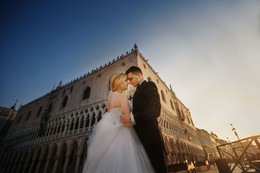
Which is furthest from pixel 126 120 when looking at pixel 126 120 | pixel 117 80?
pixel 117 80

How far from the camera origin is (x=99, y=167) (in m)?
1.87

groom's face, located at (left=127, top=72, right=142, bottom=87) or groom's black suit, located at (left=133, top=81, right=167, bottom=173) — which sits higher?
groom's face, located at (left=127, top=72, right=142, bottom=87)

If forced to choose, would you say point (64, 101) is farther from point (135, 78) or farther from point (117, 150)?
point (117, 150)

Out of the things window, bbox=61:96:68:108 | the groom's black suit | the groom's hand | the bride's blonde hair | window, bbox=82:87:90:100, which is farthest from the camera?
window, bbox=61:96:68:108

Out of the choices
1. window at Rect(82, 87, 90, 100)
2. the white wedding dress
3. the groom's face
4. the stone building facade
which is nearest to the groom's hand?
the white wedding dress

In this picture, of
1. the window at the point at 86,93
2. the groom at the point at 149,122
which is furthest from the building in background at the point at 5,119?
the groom at the point at 149,122

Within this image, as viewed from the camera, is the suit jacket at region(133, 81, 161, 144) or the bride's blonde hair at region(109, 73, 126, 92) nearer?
the suit jacket at region(133, 81, 161, 144)

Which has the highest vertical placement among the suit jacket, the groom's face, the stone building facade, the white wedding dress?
the stone building facade

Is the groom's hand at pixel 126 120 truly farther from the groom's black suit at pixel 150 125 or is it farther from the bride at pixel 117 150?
the groom's black suit at pixel 150 125

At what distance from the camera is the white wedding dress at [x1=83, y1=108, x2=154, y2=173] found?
1.78 metres

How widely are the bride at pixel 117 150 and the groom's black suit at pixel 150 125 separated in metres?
0.13

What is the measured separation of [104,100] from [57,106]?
35.3ft

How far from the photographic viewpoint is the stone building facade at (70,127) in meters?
15.0

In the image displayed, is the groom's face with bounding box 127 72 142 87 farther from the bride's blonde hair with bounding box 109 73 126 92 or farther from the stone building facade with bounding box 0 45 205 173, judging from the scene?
the stone building facade with bounding box 0 45 205 173
